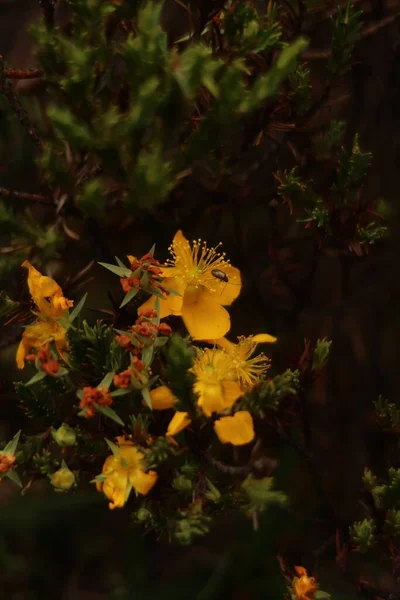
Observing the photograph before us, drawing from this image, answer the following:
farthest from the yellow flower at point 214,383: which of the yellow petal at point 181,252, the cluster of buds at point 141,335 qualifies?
the yellow petal at point 181,252

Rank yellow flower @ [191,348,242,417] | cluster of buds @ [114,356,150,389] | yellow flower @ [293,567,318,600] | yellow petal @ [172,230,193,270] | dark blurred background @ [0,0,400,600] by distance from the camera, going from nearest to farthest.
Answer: cluster of buds @ [114,356,150,389] < yellow flower @ [191,348,242,417] < yellow flower @ [293,567,318,600] < yellow petal @ [172,230,193,270] < dark blurred background @ [0,0,400,600]

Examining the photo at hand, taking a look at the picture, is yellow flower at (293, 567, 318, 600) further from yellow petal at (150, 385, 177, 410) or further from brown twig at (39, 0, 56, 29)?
brown twig at (39, 0, 56, 29)

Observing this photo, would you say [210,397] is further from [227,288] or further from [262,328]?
[262,328]

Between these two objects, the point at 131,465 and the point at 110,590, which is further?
the point at 110,590

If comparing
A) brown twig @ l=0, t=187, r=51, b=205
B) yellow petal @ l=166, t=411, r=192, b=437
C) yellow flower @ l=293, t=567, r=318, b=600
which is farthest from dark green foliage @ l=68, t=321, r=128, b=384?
yellow flower @ l=293, t=567, r=318, b=600

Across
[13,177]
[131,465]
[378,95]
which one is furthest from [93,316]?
[378,95]

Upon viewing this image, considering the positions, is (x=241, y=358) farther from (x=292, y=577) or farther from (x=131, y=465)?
(x=292, y=577)

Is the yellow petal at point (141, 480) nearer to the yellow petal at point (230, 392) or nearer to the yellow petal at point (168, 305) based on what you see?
the yellow petal at point (230, 392)
